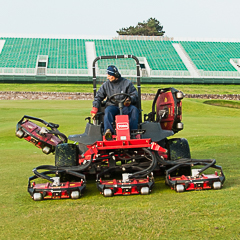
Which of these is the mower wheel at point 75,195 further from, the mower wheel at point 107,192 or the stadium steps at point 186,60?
the stadium steps at point 186,60

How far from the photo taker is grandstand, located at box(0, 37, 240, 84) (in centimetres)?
5184

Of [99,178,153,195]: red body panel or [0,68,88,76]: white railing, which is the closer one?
[99,178,153,195]: red body panel

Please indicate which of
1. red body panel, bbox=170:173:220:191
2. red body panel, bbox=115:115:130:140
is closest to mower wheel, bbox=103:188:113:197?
red body panel, bbox=115:115:130:140

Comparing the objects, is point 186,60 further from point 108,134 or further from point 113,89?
point 108,134

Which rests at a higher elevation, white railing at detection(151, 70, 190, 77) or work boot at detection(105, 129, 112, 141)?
white railing at detection(151, 70, 190, 77)

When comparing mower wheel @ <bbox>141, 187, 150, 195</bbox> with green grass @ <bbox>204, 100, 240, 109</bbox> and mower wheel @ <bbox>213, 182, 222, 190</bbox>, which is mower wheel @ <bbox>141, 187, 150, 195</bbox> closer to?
mower wheel @ <bbox>213, 182, 222, 190</bbox>

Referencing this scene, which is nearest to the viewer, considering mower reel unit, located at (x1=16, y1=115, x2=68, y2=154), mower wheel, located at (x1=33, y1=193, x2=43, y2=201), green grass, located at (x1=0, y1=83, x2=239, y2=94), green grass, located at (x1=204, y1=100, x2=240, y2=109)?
mower wheel, located at (x1=33, y1=193, x2=43, y2=201)

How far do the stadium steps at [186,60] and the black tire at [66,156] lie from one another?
4785cm

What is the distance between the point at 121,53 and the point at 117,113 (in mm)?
52307

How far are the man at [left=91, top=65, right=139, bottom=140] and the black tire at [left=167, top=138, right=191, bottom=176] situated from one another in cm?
72

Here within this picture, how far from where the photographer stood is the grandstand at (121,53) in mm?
51844

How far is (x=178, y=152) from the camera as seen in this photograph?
711 centimetres

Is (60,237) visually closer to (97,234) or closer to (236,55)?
(97,234)

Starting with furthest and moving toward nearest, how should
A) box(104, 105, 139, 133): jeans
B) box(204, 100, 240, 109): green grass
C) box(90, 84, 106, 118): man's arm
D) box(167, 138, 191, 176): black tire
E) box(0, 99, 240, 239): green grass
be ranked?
box(204, 100, 240, 109): green grass < box(90, 84, 106, 118): man's arm < box(167, 138, 191, 176): black tire < box(104, 105, 139, 133): jeans < box(0, 99, 240, 239): green grass
